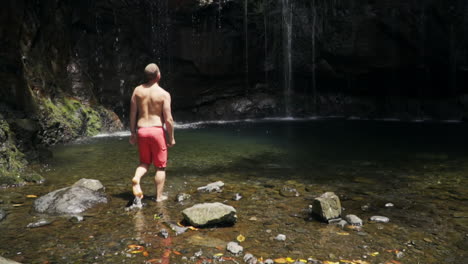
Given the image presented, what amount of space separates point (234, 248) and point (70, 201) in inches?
121

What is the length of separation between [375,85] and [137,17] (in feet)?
45.0

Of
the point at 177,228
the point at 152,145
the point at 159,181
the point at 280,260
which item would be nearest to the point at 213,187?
the point at 159,181

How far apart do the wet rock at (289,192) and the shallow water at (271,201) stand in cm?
11

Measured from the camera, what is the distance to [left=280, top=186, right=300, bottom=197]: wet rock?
6902 millimetres

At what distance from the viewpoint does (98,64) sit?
19547 millimetres

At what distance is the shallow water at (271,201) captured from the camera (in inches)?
181

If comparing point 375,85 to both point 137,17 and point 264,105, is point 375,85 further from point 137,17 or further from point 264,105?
point 137,17

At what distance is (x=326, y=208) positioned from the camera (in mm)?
5512

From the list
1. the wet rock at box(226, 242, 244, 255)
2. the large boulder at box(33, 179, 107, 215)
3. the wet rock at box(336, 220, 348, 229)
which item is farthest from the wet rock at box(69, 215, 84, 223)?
the wet rock at box(336, 220, 348, 229)

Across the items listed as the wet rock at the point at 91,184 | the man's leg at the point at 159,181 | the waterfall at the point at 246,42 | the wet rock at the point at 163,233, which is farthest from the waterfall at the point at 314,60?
the wet rock at the point at 163,233

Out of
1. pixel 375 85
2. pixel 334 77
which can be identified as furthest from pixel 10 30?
pixel 375 85

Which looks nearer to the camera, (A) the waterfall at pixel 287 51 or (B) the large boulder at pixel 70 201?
(B) the large boulder at pixel 70 201

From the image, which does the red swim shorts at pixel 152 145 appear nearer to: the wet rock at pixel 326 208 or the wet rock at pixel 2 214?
the wet rock at pixel 2 214

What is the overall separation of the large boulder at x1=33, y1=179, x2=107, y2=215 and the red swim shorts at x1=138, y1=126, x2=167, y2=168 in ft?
3.39
